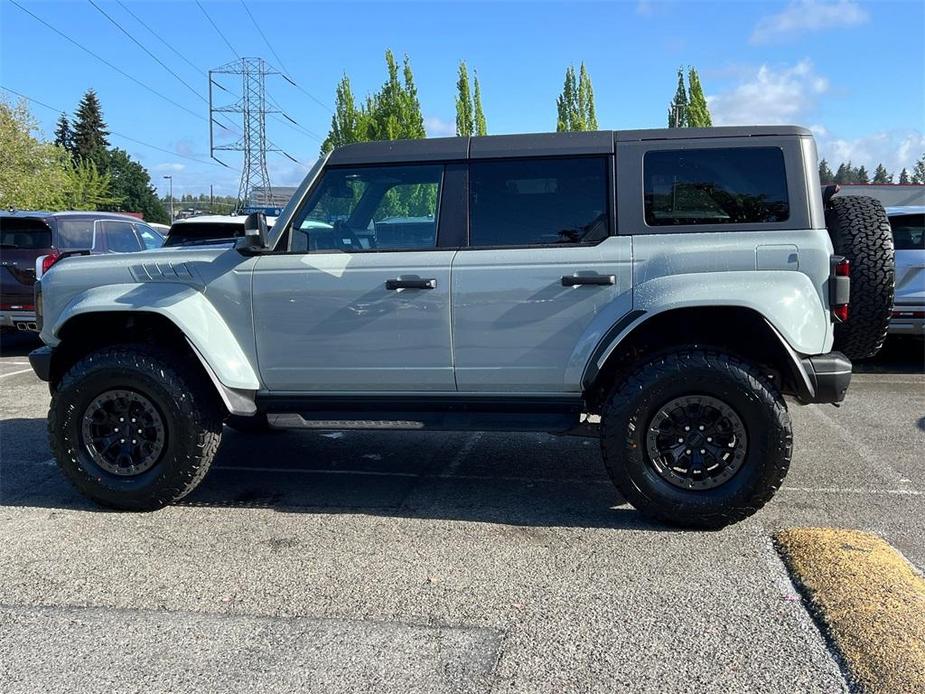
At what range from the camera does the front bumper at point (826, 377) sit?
402cm

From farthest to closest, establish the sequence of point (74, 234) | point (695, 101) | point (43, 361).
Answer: point (695, 101)
point (74, 234)
point (43, 361)

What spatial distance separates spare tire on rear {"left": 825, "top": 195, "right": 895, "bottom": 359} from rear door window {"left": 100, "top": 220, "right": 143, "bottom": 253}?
9.57m

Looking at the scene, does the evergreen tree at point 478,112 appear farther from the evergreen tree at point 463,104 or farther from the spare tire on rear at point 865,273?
the spare tire on rear at point 865,273

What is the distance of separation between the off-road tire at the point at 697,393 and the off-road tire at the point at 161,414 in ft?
7.54

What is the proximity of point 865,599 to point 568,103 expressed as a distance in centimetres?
3990

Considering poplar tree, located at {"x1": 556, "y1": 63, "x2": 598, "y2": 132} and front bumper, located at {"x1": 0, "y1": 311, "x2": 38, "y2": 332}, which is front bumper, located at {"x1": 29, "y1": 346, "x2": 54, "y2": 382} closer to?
front bumper, located at {"x1": 0, "y1": 311, "x2": 38, "y2": 332}

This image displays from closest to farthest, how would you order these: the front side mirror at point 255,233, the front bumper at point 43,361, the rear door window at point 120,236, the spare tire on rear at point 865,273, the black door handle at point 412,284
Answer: the spare tire on rear at point 865,273, the black door handle at point 412,284, the front side mirror at point 255,233, the front bumper at point 43,361, the rear door window at point 120,236

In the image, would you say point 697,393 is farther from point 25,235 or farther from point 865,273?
point 25,235

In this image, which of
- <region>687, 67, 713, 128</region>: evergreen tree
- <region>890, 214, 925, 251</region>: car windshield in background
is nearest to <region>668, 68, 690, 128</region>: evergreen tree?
<region>687, 67, 713, 128</region>: evergreen tree

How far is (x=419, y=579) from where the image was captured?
11.9ft

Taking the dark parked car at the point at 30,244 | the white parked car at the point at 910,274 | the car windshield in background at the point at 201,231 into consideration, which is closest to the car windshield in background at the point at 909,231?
the white parked car at the point at 910,274

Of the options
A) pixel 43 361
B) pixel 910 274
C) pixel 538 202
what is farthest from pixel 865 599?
pixel 910 274

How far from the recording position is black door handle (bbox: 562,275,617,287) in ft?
13.6

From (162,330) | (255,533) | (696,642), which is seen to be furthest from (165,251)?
(696,642)
